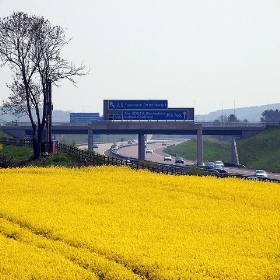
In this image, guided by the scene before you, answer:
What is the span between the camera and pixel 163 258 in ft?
80.3

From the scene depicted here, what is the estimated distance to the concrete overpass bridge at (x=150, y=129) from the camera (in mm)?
103875

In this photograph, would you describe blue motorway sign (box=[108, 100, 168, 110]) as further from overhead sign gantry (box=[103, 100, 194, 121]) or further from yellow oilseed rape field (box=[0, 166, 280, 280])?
yellow oilseed rape field (box=[0, 166, 280, 280])

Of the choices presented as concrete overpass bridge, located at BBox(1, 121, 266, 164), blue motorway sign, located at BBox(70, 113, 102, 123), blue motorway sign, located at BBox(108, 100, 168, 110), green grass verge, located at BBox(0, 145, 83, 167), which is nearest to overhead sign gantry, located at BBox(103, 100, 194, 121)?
blue motorway sign, located at BBox(108, 100, 168, 110)

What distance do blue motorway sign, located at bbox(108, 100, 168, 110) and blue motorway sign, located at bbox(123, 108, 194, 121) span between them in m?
0.62

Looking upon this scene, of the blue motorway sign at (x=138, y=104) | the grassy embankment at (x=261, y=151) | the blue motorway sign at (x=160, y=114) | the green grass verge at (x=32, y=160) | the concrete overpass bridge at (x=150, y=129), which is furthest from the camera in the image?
the grassy embankment at (x=261, y=151)

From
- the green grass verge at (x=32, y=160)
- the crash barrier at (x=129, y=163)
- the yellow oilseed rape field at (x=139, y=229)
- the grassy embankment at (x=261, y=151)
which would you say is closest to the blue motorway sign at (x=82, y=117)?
the grassy embankment at (x=261, y=151)

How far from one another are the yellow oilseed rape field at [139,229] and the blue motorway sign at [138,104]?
55060 mm

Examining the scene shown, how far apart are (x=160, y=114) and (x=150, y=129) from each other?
2.82 meters

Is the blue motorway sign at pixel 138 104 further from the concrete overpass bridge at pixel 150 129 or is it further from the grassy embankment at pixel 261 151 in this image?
the grassy embankment at pixel 261 151

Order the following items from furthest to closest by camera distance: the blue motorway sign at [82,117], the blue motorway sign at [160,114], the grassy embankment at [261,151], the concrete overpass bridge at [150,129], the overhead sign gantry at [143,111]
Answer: the blue motorway sign at [82,117] < the grassy embankment at [261,151] < the overhead sign gantry at [143,111] < the blue motorway sign at [160,114] < the concrete overpass bridge at [150,129]

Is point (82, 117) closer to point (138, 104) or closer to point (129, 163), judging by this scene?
point (138, 104)

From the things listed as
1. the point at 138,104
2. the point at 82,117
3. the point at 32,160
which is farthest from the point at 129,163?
the point at 82,117

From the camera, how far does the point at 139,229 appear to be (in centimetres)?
3050

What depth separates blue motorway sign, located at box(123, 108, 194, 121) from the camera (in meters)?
104
